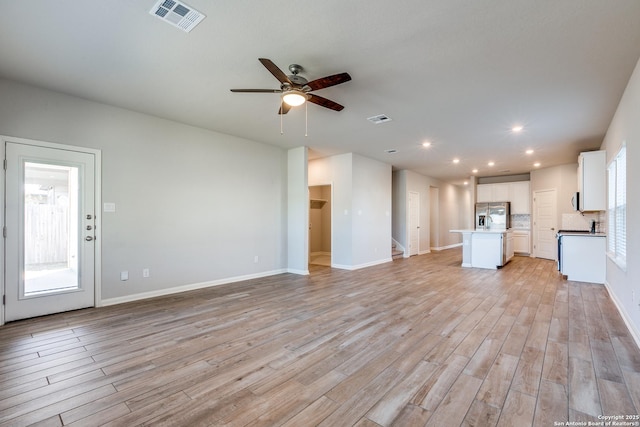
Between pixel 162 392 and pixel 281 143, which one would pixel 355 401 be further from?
pixel 281 143

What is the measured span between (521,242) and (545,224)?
3.36 feet

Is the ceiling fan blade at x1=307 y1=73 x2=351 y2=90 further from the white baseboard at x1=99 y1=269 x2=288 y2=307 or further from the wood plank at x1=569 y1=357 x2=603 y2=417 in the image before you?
the white baseboard at x1=99 y1=269 x2=288 y2=307

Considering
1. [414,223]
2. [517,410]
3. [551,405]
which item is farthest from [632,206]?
[414,223]

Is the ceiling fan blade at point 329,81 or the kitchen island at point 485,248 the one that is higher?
the ceiling fan blade at point 329,81

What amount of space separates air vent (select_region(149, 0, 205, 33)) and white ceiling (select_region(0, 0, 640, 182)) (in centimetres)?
6

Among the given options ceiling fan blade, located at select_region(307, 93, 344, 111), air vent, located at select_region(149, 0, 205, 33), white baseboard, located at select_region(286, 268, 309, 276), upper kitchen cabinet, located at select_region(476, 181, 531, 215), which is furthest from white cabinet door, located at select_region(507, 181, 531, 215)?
air vent, located at select_region(149, 0, 205, 33)

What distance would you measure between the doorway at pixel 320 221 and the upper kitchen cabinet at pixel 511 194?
5.54 meters

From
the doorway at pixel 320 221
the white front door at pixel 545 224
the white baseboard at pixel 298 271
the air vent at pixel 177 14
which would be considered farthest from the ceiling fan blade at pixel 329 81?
the white front door at pixel 545 224

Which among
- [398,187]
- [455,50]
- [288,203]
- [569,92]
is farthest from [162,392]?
[398,187]

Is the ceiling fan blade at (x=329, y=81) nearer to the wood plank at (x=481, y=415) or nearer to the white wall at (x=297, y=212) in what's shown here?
the wood plank at (x=481, y=415)

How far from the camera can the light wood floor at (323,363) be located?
5.87ft

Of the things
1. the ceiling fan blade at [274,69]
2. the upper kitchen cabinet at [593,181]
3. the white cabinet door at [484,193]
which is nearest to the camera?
the ceiling fan blade at [274,69]

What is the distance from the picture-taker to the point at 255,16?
7.59 feet

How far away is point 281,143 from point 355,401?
514cm
